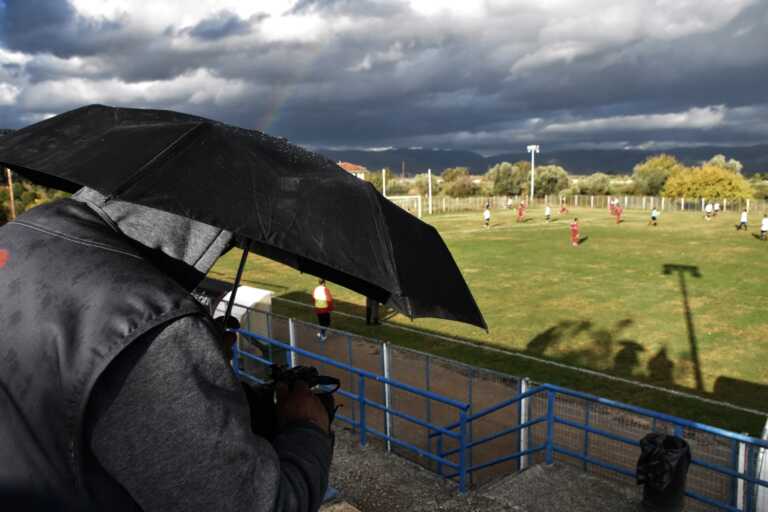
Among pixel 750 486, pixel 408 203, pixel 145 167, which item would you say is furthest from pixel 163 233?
pixel 408 203

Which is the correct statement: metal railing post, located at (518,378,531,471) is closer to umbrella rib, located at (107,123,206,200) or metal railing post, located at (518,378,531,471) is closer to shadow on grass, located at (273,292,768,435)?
shadow on grass, located at (273,292,768,435)

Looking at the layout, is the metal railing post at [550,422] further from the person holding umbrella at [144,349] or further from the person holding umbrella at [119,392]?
the person holding umbrella at [119,392]

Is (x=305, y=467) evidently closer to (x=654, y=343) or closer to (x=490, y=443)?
(x=490, y=443)

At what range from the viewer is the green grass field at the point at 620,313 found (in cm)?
1171

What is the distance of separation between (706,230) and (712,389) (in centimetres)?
3068

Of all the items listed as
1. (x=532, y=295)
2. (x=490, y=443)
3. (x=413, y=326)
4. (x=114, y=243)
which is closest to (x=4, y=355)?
(x=114, y=243)

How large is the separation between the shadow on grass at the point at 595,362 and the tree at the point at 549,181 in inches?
3342

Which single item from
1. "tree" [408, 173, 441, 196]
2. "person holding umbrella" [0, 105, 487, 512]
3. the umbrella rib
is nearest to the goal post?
"tree" [408, 173, 441, 196]

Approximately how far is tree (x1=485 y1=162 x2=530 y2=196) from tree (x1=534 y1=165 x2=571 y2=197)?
3.31 m

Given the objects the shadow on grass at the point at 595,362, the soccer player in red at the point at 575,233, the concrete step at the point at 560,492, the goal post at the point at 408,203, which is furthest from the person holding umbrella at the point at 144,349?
the goal post at the point at 408,203

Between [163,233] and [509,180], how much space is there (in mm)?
104276

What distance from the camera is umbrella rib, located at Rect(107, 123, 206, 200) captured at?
140 cm

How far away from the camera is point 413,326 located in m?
16.0

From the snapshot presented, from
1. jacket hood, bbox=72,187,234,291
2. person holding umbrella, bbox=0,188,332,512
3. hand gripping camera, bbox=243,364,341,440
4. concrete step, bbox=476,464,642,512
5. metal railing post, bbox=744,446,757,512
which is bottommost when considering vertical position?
concrete step, bbox=476,464,642,512
